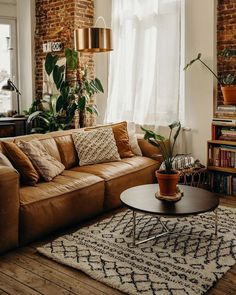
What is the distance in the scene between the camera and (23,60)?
21.7 ft

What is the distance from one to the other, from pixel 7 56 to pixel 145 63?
2764 millimetres

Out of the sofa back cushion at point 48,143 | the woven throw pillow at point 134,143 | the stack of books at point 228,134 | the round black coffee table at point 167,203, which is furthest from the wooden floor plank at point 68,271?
the stack of books at point 228,134

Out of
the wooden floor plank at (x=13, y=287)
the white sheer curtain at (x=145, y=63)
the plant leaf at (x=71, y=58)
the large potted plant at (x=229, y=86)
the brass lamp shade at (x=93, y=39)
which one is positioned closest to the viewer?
the wooden floor plank at (x=13, y=287)

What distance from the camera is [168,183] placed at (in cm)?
308

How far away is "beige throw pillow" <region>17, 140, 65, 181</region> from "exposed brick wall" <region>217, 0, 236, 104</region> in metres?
2.42

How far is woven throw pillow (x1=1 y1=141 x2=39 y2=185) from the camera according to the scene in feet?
10.9

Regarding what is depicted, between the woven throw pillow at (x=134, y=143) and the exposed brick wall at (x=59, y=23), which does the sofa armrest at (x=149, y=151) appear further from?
the exposed brick wall at (x=59, y=23)

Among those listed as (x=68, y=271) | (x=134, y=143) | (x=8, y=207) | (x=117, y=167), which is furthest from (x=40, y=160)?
(x=134, y=143)

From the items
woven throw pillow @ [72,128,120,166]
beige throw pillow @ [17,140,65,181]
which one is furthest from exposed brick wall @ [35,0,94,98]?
beige throw pillow @ [17,140,65,181]

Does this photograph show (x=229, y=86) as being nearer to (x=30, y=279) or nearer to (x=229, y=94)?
(x=229, y=94)

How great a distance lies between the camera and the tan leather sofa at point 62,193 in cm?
287

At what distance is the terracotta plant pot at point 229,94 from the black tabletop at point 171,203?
4.93ft

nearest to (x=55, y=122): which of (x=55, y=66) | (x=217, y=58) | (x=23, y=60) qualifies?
(x=55, y=66)

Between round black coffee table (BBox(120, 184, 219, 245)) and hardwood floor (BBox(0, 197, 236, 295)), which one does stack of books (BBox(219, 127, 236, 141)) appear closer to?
round black coffee table (BBox(120, 184, 219, 245))
